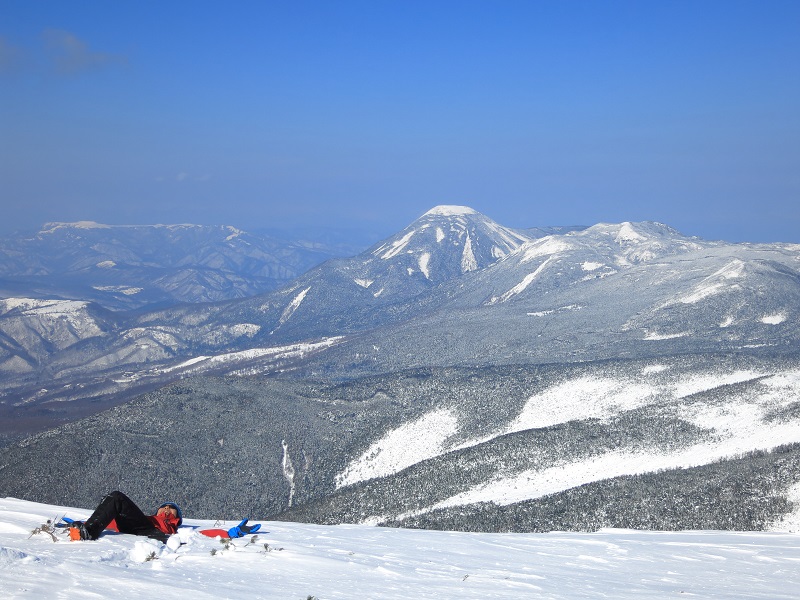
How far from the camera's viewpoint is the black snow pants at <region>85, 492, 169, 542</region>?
1759cm

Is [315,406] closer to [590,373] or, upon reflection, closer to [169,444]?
[169,444]

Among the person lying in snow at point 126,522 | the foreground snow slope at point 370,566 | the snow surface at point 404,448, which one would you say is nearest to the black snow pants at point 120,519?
the person lying in snow at point 126,522

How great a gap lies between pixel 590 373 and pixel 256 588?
11398 centimetres

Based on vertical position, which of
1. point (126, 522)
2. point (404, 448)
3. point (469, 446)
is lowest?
point (404, 448)

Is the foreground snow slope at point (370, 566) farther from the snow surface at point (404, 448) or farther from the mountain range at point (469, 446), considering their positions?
the snow surface at point (404, 448)

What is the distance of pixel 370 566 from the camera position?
1773 cm

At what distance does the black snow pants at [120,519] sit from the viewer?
17.6 m

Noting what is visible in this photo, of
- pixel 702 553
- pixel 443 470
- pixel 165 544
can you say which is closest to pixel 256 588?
pixel 165 544

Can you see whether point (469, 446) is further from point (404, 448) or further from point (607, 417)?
point (607, 417)

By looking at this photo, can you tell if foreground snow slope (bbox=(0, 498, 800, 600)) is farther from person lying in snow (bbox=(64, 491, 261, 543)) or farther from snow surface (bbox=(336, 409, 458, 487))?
snow surface (bbox=(336, 409, 458, 487))

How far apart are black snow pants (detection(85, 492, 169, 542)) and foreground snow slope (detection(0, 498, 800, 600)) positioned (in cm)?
47

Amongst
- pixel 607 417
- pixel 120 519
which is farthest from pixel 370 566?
pixel 607 417

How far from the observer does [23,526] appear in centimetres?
1852

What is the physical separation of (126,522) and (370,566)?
6229mm
